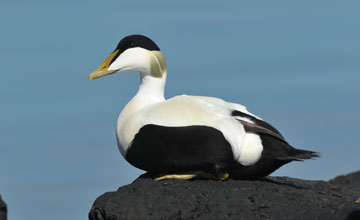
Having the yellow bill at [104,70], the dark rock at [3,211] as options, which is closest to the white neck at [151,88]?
the yellow bill at [104,70]

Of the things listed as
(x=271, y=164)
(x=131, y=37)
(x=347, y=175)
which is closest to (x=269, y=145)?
(x=271, y=164)

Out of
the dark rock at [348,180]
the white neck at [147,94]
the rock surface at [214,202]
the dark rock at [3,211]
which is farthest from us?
the dark rock at [348,180]

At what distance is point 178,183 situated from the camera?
9.73m

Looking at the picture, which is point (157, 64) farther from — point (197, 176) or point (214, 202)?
point (214, 202)

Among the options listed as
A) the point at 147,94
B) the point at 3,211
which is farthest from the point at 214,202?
the point at 3,211

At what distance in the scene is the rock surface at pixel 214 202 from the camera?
30.6 ft

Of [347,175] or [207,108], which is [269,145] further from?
[347,175]

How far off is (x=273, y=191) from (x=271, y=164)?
1.21 feet

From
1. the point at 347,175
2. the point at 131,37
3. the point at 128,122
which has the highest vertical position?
the point at 131,37

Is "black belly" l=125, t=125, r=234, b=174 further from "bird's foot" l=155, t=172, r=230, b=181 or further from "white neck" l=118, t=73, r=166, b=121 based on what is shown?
"white neck" l=118, t=73, r=166, b=121

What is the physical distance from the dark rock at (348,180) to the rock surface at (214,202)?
5071mm

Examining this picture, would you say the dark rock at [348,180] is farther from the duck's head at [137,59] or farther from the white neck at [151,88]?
the duck's head at [137,59]

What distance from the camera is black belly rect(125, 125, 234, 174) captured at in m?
9.62

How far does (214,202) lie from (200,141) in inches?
28.3
